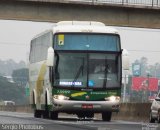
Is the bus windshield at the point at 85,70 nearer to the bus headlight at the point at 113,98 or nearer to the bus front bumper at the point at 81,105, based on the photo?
the bus headlight at the point at 113,98

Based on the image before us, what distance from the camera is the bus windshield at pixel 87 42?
25.9 metres

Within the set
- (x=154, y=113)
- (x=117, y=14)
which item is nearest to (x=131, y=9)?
(x=117, y=14)

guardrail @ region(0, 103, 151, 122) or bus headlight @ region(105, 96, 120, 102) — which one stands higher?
bus headlight @ region(105, 96, 120, 102)

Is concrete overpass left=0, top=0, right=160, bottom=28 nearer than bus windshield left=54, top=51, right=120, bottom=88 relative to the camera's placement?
No

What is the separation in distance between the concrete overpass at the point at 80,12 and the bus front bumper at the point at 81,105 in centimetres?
1743

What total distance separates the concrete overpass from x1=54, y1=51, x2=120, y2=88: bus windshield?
56.2 ft

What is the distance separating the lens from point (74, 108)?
25672 mm

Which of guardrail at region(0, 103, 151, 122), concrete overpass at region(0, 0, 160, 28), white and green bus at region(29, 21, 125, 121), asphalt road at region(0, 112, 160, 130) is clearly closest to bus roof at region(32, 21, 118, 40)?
white and green bus at region(29, 21, 125, 121)

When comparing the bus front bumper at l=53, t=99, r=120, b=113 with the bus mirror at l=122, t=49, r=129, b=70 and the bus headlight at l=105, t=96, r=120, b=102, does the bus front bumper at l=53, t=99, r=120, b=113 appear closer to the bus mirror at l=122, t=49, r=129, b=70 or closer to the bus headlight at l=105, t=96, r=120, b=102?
the bus headlight at l=105, t=96, r=120, b=102

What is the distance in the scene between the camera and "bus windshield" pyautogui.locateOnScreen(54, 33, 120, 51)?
2586cm

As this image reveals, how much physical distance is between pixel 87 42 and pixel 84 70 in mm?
1201

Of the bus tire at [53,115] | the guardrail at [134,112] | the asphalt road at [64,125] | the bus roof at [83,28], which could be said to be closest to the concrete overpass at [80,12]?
the guardrail at [134,112]

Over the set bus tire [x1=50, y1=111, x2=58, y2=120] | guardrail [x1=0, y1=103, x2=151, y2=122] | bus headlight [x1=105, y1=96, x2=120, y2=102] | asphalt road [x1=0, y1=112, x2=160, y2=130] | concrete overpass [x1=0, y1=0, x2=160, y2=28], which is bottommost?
guardrail [x1=0, y1=103, x2=151, y2=122]

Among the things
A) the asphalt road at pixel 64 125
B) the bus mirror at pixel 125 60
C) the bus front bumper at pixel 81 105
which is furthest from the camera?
the bus front bumper at pixel 81 105
